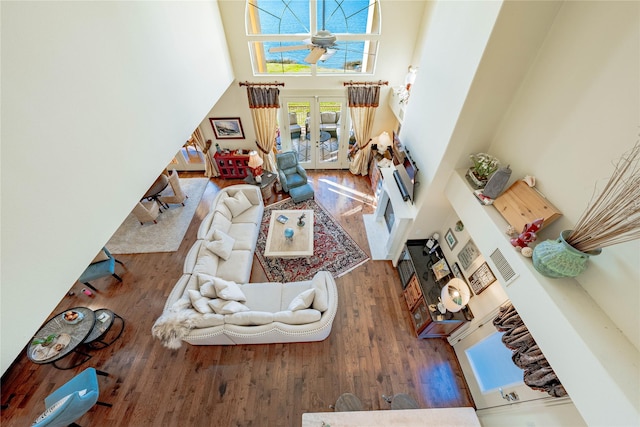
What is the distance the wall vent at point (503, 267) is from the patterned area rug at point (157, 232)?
5.41 meters

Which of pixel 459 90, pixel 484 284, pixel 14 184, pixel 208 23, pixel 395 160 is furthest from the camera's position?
pixel 395 160

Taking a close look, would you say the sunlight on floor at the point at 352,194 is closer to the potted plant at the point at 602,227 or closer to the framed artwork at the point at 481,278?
the framed artwork at the point at 481,278

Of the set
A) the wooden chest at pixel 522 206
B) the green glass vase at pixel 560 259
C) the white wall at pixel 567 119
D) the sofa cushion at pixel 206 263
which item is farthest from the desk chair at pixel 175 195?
the green glass vase at pixel 560 259

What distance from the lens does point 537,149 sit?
7.79ft

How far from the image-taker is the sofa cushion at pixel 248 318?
321 centimetres

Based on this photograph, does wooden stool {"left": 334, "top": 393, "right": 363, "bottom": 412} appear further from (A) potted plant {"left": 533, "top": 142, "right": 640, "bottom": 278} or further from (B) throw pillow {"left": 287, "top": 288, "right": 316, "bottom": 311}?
(A) potted plant {"left": 533, "top": 142, "right": 640, "bottom": 278}

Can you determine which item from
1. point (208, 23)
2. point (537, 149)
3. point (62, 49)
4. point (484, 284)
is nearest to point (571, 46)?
point (537, 149)

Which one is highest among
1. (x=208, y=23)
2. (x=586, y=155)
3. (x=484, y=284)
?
(x=208, y=23)

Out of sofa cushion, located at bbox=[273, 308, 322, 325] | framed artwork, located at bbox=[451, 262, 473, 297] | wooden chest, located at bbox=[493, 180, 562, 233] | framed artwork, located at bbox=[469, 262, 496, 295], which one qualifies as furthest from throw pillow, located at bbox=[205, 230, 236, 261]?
wooden chest, located at bbox=[493, 180, 562, 233]

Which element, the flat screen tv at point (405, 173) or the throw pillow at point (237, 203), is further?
the throw pillow at point (237, 203)

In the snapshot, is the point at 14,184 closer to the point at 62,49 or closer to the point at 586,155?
the point at 62,49

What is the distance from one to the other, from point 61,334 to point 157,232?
7.85 ft

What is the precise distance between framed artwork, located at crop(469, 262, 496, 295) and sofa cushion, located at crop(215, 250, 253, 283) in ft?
11.2

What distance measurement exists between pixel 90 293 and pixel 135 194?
3.09 metres
